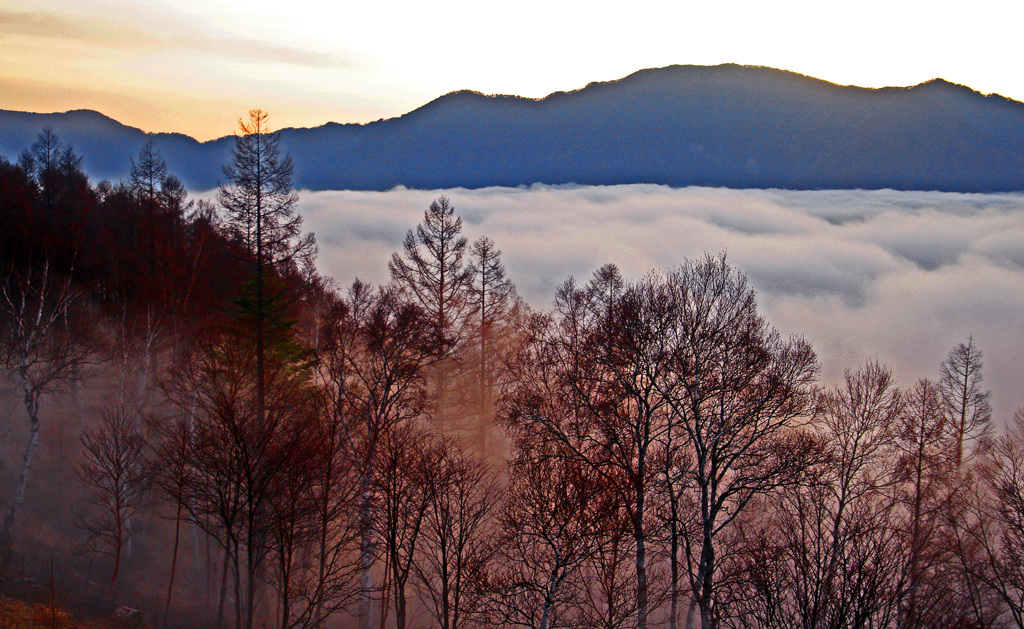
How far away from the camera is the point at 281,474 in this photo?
13742 mm

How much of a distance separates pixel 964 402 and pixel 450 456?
750 inches

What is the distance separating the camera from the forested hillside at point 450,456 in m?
13.1

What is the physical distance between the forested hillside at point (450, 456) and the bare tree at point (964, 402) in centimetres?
11

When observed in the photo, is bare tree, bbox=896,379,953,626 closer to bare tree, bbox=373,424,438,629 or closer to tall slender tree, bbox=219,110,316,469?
bare tree, bbox=373,424,438,629

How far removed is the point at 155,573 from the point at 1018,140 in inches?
9186

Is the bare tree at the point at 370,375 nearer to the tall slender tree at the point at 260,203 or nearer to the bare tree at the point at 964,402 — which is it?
the tall slender tree at the point at 260,203

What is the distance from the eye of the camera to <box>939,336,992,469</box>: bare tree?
22641mm

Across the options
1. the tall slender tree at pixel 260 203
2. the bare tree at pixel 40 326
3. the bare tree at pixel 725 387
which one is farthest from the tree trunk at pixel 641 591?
the bare tree at pixel 40 326

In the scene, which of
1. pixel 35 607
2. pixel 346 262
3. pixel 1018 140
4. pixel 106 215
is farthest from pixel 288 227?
pixel 1018 140

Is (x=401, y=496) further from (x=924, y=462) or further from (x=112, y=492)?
(x=924, y=462)

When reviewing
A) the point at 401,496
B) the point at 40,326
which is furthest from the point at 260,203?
the point at 401,496

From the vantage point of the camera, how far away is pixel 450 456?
53.6ft

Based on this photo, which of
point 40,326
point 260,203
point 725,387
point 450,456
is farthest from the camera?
point 40,326

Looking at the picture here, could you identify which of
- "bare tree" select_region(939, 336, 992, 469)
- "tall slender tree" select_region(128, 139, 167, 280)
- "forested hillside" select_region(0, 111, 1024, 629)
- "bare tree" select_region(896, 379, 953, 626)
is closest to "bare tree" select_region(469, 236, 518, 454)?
"forested hillside" select_region(0, 111, 1024, 629)
